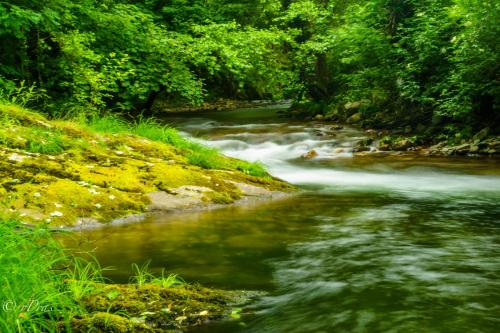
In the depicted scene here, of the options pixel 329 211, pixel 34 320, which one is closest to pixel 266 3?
pixel 329 211

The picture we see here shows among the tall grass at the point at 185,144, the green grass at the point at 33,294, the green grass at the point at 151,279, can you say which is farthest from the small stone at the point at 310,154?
the green grass at the point at 33,294

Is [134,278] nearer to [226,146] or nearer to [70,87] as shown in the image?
[70,87]

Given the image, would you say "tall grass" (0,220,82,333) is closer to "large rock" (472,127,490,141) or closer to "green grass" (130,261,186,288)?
"green grass" (130,261,186,288)

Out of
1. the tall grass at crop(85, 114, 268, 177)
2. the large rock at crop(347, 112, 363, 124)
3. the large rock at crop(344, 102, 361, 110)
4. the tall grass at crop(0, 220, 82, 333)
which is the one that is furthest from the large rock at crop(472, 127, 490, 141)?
the tall grass at crop(0, 220, 82, 333)

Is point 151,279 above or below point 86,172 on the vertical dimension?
below

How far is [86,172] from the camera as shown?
6984 millimetres

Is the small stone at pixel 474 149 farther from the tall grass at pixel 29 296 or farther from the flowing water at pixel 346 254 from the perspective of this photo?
the tall grass at pixel 29 296

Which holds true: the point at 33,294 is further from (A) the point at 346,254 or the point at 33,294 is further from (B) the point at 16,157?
(B) the point at 16,157

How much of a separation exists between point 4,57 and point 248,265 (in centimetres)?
834

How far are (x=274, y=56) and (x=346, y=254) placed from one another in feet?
57.8

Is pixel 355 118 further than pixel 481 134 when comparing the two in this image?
Yes

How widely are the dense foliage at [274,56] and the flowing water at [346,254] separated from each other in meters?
4.62

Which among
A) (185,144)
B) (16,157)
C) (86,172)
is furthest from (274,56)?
(16,157)

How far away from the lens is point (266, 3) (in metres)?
22.9
